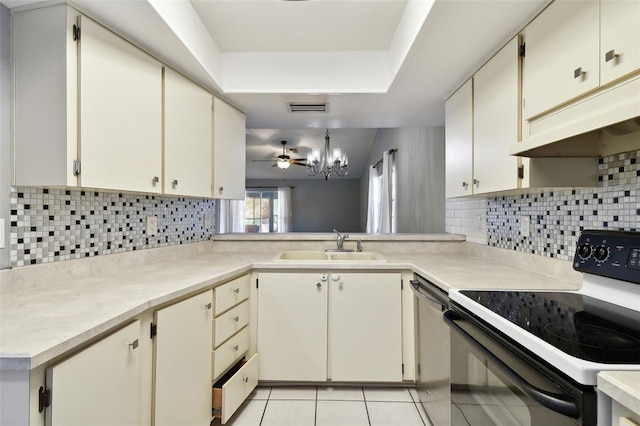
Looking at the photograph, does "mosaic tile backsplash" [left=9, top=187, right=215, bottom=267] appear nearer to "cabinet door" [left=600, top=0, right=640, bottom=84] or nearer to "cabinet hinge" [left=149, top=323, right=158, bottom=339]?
"cabinet hinge" [left=149, top=323, right=158, bottom=339]

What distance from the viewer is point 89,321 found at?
85 centimetres

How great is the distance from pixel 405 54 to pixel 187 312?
164 centimetres

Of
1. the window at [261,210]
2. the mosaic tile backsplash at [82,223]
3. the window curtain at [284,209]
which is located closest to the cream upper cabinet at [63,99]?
the mosaic tile backsplash at [82,223]

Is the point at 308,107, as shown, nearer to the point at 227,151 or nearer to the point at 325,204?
the point at 227,151

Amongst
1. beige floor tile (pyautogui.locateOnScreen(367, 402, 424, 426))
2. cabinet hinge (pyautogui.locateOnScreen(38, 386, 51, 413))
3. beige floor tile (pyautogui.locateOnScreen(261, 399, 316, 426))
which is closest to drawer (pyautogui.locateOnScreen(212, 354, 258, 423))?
beige floor tile (pyautogui.locateOnScreen(261, 399, 316, 426))

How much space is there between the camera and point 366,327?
1883mm

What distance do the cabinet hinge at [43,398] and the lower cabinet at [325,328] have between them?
121 centimetres

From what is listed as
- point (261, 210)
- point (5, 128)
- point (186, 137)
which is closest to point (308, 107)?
point (186, 137)

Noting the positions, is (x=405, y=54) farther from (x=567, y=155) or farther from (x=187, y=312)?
(x=187, y=312)

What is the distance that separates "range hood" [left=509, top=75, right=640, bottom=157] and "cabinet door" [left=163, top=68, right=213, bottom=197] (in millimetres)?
1618

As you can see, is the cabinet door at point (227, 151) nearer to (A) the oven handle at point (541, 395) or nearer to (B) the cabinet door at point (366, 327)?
(B) the cabinet door at point (366, 327)

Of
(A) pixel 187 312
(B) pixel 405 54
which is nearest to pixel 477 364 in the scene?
(A) pixel 187 312

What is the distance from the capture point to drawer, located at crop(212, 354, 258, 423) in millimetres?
1465

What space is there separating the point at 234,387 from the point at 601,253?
171cm
